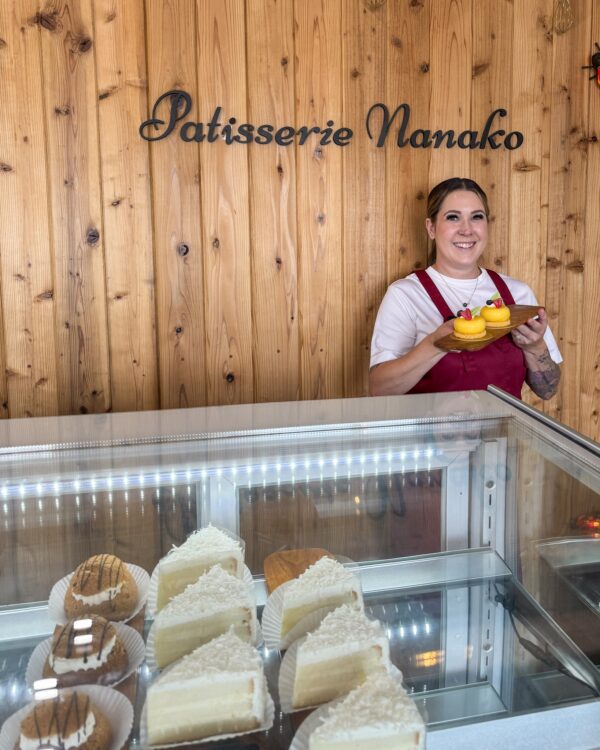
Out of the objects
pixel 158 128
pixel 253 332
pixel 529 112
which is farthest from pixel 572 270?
pixel 158 128

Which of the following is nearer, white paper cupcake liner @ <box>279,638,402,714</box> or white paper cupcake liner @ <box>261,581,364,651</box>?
white paper cupcake liner @ <box>279,638,402,714</box>

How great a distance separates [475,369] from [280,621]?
1.73m

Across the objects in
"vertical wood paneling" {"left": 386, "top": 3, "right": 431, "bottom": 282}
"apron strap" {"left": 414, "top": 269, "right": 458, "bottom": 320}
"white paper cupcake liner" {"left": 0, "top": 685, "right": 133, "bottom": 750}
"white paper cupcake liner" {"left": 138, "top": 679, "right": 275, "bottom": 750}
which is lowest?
"white paper cupcake liner" {"left": 138, "top": 679, "right": 275, "bottom": 750}

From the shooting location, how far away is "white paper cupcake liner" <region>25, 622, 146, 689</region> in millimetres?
979

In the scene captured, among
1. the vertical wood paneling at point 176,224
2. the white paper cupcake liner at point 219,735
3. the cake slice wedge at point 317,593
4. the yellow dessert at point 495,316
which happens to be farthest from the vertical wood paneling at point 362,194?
the white paper cupcake liner at point 219,735

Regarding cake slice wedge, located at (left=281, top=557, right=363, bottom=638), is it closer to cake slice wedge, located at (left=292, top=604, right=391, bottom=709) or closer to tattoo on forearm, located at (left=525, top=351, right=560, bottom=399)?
cake slice wedge, located at (left=292, top=604, right=391, bottom=709)

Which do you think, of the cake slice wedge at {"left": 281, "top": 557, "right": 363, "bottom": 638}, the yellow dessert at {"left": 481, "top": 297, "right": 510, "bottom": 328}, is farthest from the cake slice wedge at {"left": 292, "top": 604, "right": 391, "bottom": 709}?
the yellow dessert at {"left": 481, "top": 297, "right": 510, "bottom": 328}

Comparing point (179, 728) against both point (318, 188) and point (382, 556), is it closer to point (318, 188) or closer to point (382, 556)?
point (382, 556)

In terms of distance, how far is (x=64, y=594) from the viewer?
3.74 ft

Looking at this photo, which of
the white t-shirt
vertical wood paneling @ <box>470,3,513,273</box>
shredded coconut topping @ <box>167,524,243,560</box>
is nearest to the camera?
shredded coconut topping @ <box>167,524,243,560</box>

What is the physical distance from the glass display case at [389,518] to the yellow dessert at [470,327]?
0.74 metres

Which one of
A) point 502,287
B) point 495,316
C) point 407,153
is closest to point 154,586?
point 495,316

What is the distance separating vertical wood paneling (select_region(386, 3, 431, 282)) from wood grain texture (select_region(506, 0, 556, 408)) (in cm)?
39

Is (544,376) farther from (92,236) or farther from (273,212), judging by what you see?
(92,236)
